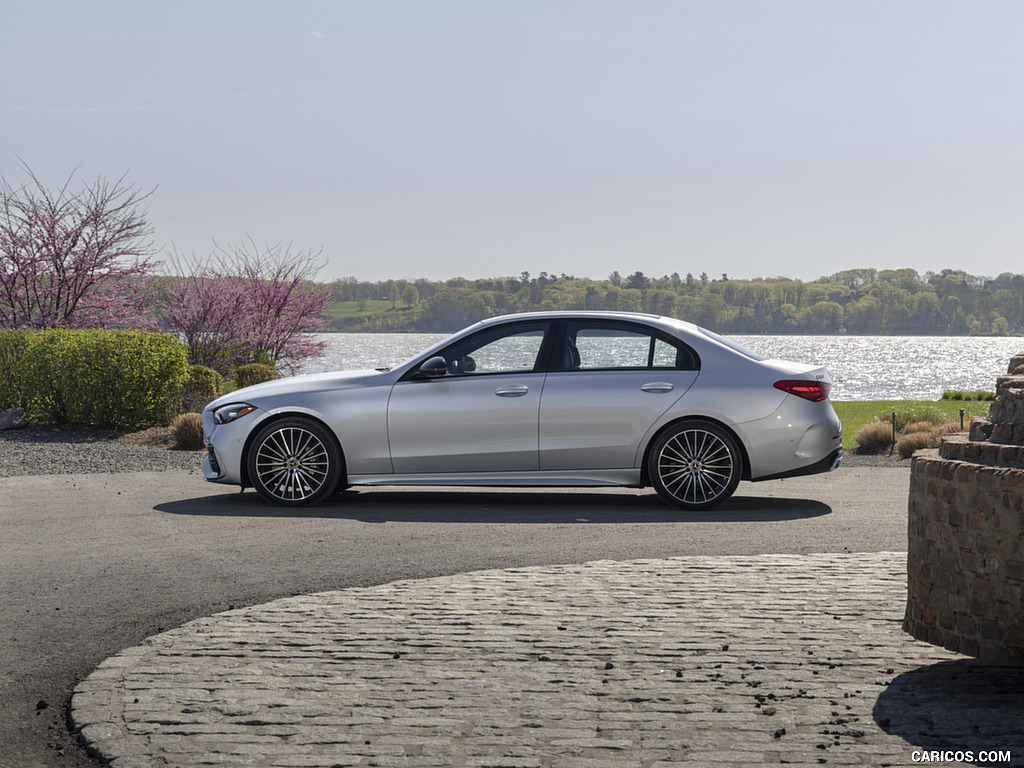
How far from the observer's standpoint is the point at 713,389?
9859mm

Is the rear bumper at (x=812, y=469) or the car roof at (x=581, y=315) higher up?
the car roof at (x=581, y=315)

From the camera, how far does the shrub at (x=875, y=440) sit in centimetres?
1758

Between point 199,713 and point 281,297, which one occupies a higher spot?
point 281,297

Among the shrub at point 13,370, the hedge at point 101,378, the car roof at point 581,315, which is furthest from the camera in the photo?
the shrub at point 13,370

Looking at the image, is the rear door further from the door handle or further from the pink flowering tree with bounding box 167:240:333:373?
the pink flowering tree with bounding box 167:240:333:373

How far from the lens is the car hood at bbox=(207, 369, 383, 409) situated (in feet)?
33.7

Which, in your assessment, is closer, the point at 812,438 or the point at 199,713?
the point at 199,713

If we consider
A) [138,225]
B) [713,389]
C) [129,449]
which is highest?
[138,225]

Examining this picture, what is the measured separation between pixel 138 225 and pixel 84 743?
23.1 m

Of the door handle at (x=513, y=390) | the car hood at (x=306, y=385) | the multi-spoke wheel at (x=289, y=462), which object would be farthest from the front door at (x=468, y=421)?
the multi-spoke wheel at (x=289, y=462)

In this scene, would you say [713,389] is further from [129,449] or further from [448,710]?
[129,449]

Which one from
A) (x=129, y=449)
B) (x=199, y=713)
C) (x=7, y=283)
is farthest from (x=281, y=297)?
(x=199, y=713)

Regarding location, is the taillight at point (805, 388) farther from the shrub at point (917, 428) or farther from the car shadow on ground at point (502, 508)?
the shrub at point (917, 428)

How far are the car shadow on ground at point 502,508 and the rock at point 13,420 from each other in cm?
893
